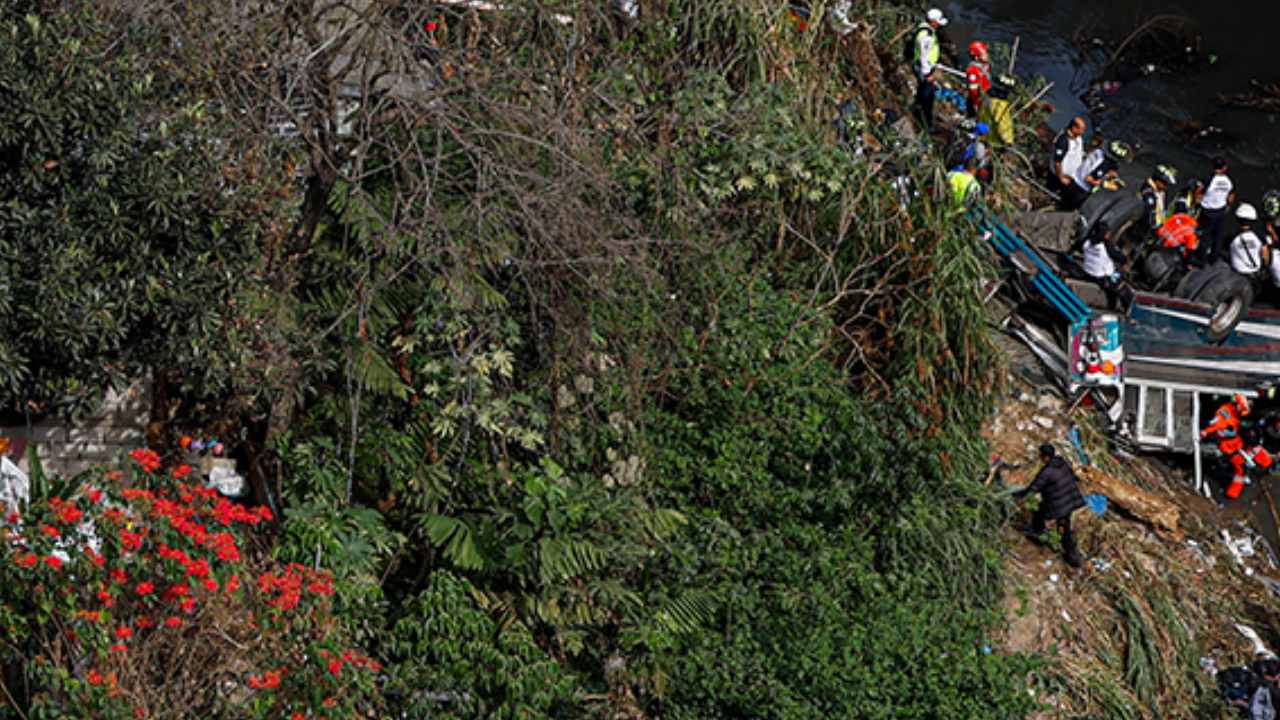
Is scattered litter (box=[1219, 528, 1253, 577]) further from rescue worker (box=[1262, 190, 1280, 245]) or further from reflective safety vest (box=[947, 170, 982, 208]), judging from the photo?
reflective safety vest (box=[947, 170, 982, 208])

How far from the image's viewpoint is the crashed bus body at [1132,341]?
15.1 m

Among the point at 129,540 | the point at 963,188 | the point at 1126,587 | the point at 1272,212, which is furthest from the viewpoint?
the point at 1272,212

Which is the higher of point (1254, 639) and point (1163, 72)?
point (1163, 72)

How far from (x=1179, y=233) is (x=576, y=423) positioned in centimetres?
873

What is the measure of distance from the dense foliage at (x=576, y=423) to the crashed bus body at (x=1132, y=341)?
290cm

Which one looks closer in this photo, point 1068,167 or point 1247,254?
point 1247,254

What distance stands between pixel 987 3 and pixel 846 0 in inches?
313

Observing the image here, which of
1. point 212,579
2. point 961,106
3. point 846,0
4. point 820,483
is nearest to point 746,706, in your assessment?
point 820,483

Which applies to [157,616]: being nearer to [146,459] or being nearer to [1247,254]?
[146,459]

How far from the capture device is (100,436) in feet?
36.2

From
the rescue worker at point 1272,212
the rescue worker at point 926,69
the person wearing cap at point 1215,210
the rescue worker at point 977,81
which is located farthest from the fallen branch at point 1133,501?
the rescue worker at point 977,81

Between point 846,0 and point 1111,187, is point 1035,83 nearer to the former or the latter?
point 1111,187

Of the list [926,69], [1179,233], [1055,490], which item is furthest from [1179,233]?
[1055,490]

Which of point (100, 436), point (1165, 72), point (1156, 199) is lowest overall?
point (100, 436)
